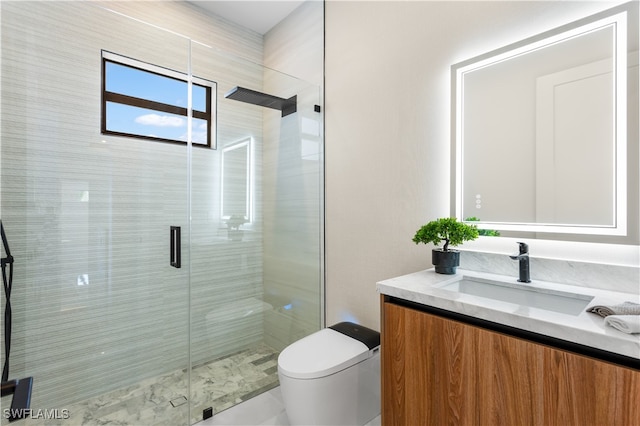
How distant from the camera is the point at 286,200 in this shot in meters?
2.14

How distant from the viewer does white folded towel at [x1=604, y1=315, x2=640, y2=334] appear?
744 mm

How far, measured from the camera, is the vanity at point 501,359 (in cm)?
77

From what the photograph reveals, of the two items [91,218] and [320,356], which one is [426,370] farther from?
[91,218]

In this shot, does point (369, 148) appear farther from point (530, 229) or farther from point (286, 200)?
point (530, 229)

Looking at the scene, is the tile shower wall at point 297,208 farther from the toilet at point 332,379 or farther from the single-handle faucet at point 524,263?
the single-handle faucet at point 524,263

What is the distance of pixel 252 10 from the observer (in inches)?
96.3

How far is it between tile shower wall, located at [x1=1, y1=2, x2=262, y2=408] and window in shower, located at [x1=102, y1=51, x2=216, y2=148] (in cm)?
6

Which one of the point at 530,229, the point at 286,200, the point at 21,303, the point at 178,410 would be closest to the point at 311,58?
the point at 286,200

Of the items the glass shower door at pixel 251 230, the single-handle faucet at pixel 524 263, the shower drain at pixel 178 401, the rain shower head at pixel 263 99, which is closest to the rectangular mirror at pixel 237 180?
the glass shower door at pixel 251 230

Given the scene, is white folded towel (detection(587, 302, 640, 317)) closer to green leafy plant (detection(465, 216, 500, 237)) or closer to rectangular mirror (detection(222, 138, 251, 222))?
green leafy plant (detection(465, 216, 500, 237))

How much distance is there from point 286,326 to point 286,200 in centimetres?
85

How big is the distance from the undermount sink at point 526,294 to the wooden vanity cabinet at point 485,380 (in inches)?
9.3

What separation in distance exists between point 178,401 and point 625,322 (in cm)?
194

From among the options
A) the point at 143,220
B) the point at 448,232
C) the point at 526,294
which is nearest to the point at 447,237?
the point at 448,232
